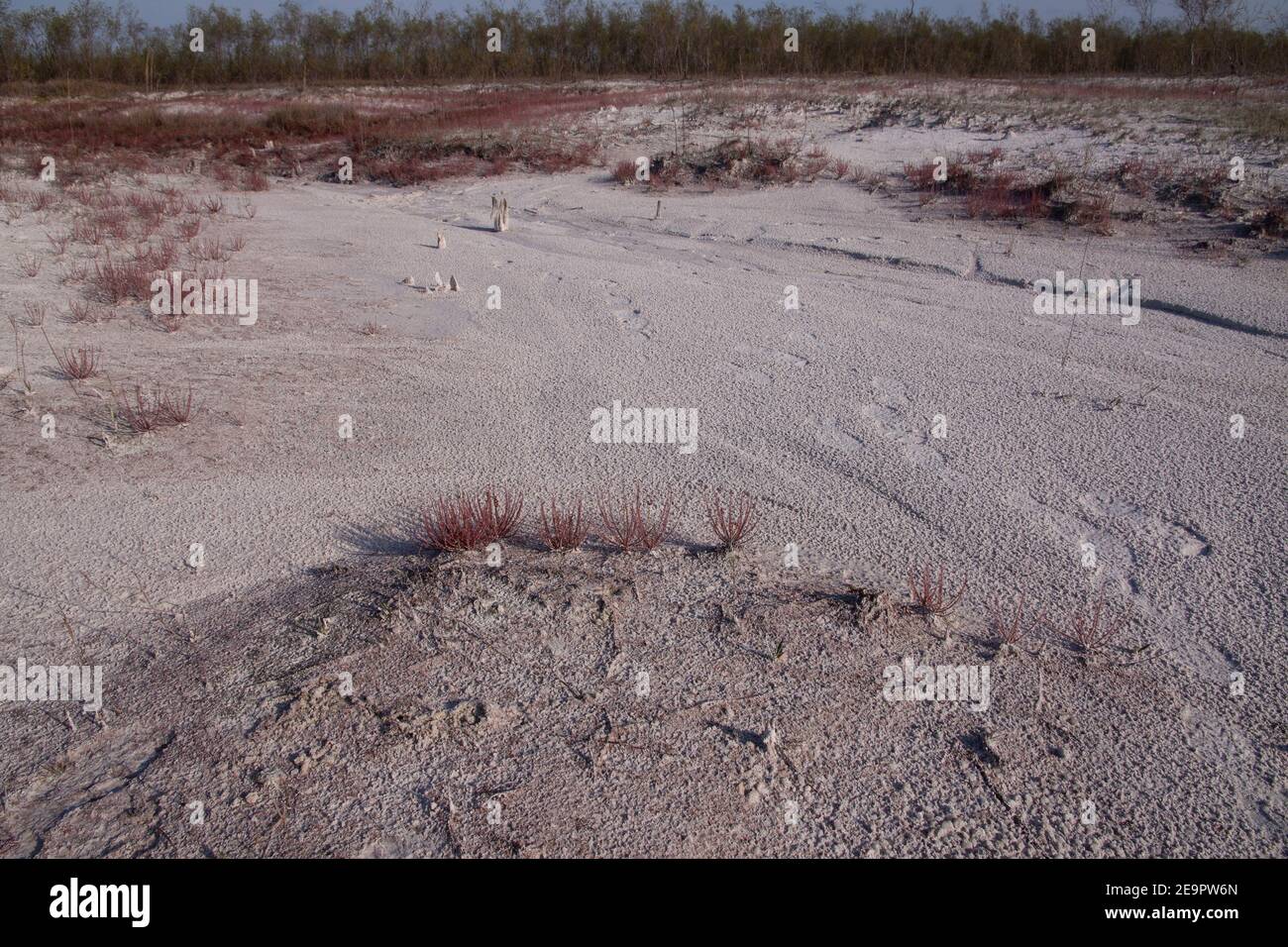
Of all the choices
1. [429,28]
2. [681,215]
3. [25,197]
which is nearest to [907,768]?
[681,215]

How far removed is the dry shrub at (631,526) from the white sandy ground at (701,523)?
151mm

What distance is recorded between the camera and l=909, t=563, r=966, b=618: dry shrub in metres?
3.26

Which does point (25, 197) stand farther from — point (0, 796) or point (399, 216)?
point (0, 796)

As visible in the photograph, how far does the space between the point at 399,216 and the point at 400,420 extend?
7747mm

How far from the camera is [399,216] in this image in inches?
466

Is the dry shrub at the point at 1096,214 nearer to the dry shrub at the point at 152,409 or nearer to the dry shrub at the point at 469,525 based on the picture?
the dry shrub at the point at 469,525

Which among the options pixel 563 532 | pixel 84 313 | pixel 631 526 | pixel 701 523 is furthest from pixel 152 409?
pixel 701 523

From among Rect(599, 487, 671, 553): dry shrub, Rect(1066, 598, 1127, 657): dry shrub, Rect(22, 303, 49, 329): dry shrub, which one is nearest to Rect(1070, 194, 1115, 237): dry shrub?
Rect(1066, 598, 1127, 657): dry shrub

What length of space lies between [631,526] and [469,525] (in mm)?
691

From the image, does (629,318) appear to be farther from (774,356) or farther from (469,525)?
(469,525)

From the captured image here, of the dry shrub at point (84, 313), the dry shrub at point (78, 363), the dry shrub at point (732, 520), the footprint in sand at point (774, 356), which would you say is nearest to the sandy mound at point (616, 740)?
the dry shrub at point (732, 520)

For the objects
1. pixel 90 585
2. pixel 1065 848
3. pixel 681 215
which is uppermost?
pixel 681 215

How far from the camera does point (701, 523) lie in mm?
3955

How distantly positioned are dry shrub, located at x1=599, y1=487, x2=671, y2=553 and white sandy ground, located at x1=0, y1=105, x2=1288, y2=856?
0.15 m
